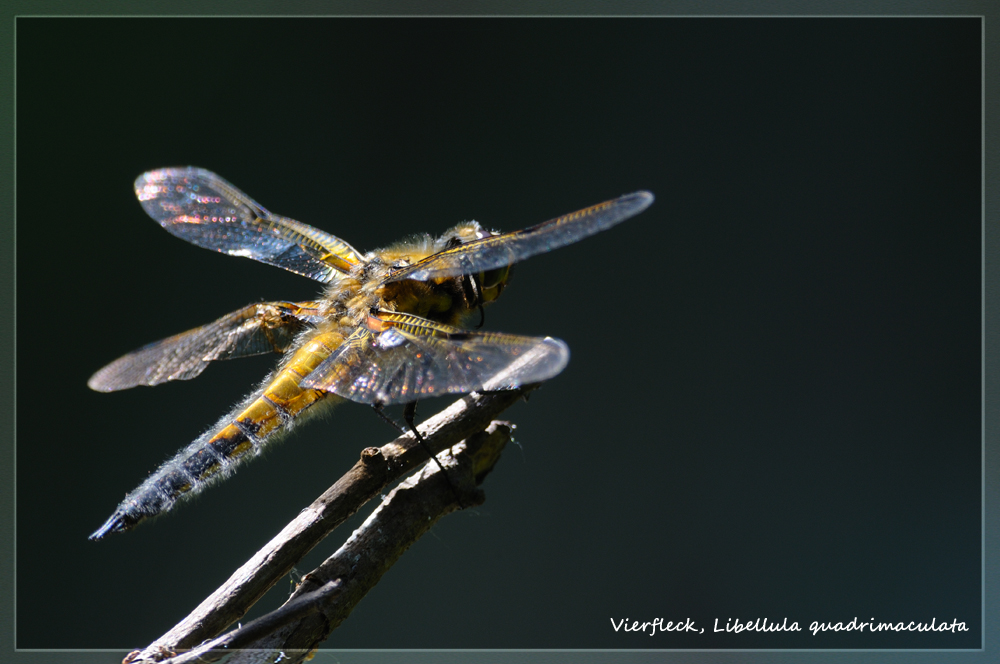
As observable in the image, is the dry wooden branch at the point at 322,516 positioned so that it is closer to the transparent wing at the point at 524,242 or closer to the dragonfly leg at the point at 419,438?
the dragonfly leg at the point at 419,438

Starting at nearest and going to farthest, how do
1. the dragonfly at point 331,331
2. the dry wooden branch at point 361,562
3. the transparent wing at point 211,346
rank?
the dry wooden branch at point 361,562 < the dragonfly at point 331,331 < the transparent wing at point 211,346

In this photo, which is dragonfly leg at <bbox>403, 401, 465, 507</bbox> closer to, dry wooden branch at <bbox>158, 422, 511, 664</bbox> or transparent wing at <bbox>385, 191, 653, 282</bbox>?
dry wooden branch at <bbox>158, 422, 511, 664</bbox>

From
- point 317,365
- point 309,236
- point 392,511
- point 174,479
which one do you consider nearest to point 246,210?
point 309,236

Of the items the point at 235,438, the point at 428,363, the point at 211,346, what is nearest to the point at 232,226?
the point at 211,346

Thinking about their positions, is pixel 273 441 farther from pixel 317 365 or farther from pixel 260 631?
pixel 260 631

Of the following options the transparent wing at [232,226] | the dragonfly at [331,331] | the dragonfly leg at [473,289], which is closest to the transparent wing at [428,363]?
the dragonfly at [331,331]

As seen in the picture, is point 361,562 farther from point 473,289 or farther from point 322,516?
point 473,289
